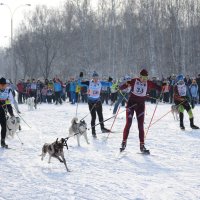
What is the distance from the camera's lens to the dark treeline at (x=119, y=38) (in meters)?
38.9

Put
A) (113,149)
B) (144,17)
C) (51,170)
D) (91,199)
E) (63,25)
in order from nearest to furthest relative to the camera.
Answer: (91,199) < (51,170) < (113,149) < (144,17) < (63,25)

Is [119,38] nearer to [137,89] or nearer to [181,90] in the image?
[181,90]

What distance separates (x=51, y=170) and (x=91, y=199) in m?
2.04

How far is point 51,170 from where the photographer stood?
304 inches

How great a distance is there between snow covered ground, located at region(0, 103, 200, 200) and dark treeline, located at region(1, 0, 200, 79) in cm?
2662

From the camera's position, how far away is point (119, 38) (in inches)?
1784

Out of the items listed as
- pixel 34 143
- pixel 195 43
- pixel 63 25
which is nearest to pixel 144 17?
pixel 195 43

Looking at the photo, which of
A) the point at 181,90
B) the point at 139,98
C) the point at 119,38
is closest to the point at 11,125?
the point at 139,98

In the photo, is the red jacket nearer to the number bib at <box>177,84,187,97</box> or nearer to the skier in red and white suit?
the skier in red and white suit

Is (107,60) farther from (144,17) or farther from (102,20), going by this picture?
(144,17)

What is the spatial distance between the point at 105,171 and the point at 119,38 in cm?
3854

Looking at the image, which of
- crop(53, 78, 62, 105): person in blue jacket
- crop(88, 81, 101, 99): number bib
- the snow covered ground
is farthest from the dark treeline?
the snow covered ground

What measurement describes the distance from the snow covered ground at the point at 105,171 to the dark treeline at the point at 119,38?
26.6 m

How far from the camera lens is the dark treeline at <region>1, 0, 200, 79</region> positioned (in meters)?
38.9
